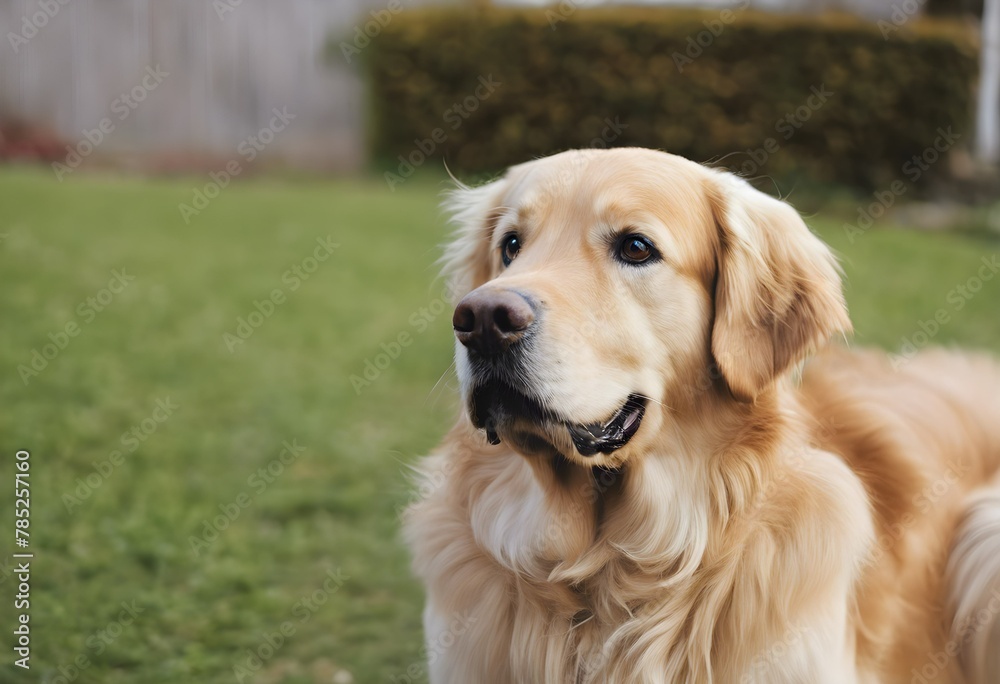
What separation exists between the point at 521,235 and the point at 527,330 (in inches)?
23.4

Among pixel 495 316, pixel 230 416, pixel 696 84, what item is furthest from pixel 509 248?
pixel 696 84

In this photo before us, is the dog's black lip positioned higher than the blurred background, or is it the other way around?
the dog's black lip

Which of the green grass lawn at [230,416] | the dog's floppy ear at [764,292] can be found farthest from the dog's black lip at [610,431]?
the green grass lawn at [230,416]

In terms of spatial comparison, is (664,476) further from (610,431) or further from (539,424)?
(539,424)

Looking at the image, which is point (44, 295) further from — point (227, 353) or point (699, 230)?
point (699, 230)

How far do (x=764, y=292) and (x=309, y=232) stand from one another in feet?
25.1

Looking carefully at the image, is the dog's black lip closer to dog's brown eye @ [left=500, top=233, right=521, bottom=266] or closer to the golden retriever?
the golden retriever

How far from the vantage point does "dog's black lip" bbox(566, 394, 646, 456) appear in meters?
2.40

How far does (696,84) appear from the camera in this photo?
38.3 ft

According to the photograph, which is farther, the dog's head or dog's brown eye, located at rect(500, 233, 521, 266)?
dog's brown eye, located at rect(500, 233, 521, 266)

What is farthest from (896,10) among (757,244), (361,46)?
(757,244)

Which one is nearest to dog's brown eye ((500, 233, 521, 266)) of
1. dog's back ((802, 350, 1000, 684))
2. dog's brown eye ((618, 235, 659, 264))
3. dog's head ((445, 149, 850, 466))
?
dog's head ((445, 149, 850, 466))

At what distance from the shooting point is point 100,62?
1428cm

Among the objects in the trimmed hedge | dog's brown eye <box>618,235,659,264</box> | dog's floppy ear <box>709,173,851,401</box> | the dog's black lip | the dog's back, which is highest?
dog's brown eye <box>618,235,659,264</box>
